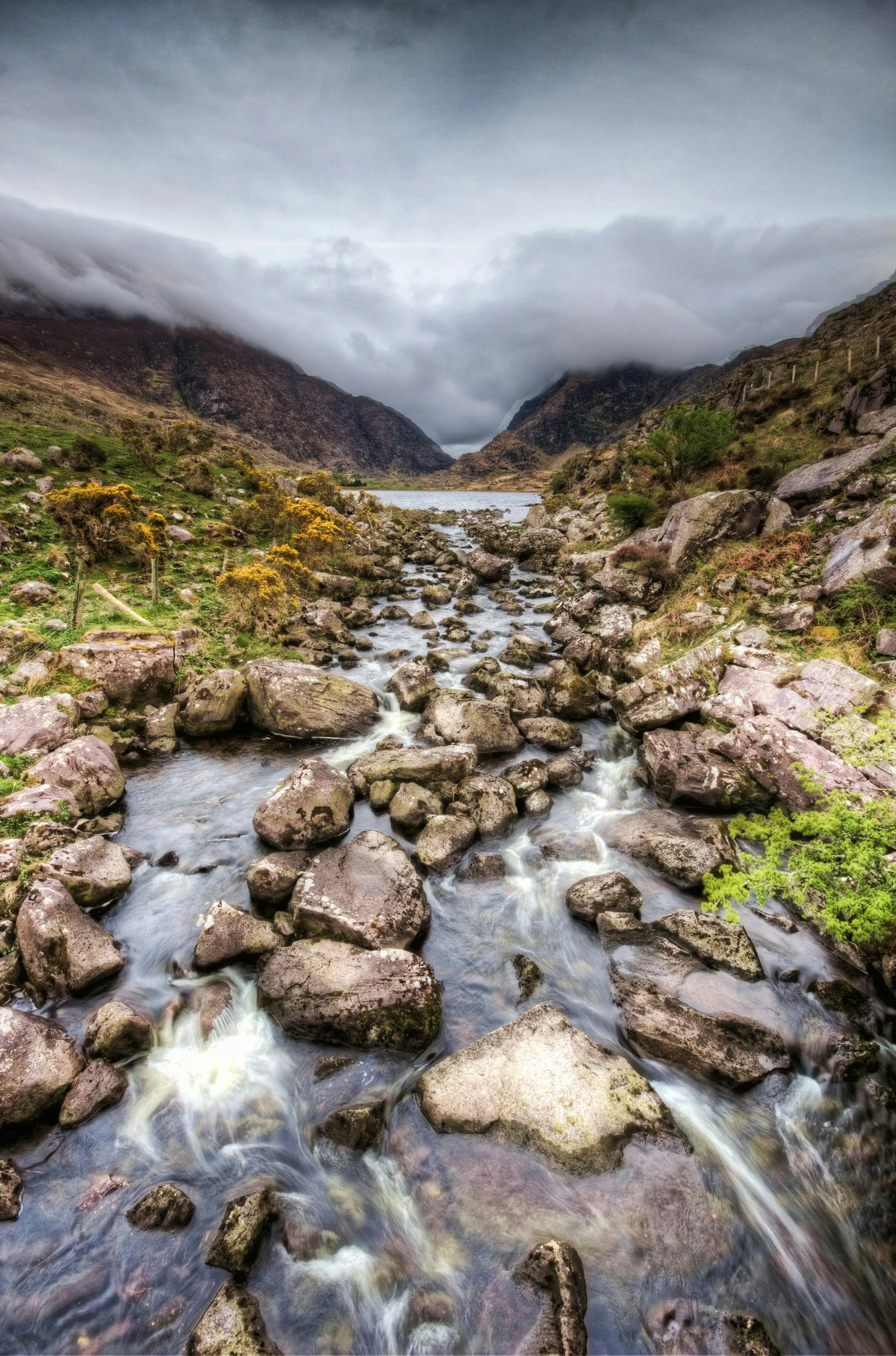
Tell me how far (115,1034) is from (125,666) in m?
11.1

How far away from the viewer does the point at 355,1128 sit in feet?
22.1

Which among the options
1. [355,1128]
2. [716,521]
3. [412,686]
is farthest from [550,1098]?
[716,521]

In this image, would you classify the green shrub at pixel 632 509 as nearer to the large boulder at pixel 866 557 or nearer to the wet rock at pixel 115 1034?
the large boulder at pixel 866 557

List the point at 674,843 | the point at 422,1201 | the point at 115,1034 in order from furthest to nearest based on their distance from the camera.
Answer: the point at 674,843
the point at 115,1034
the point at 422,1201

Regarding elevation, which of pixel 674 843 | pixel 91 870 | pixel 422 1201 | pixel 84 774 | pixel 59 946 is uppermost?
pixel 674 843

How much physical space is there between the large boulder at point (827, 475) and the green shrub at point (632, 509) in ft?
24.7

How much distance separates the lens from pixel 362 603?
2900 cm

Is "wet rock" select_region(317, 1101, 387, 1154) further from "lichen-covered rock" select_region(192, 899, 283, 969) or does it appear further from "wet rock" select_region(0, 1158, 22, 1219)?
"wet rock" select_region(0, 1158, 22, 1219)

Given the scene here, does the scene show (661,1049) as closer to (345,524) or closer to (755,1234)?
(755,1234)

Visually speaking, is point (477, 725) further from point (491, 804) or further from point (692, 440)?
point (692, 440)

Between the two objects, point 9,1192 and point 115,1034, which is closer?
point 9,1192

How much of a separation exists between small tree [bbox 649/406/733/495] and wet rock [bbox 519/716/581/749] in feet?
72.2

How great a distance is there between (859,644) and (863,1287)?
13302 mm

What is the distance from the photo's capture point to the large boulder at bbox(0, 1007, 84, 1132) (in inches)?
249
